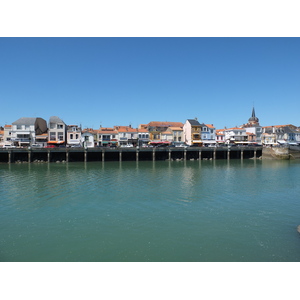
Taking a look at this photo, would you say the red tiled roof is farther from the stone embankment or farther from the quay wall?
the stone embankment

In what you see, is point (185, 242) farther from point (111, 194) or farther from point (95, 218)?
point (111, 194)

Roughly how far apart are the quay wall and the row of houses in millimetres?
9797

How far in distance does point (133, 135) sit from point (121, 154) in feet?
60.8

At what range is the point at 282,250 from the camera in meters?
11.7

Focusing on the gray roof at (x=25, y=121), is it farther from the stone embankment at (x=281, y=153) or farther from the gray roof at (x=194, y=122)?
the stone embankment at (x=281, y=153)

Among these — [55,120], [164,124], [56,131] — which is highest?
[55,120]

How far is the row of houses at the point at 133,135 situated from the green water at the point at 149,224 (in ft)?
152

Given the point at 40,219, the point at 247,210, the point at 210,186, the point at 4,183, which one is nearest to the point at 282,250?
the point at 247,210

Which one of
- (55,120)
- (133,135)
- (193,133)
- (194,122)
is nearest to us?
(55,120)

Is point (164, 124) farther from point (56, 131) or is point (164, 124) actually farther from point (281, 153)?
point (281, 153)

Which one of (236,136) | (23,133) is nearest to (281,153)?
(236,136)

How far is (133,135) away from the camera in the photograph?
7769 cm

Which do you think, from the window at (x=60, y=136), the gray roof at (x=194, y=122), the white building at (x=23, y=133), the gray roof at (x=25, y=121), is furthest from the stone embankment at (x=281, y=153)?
the gray roof at (x=25, y=121)

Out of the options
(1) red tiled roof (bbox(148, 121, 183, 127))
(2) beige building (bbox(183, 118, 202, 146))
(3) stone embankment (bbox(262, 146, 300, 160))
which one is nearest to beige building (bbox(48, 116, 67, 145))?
(1) red tiled roof (bbox(148, 121, 183, 127))
